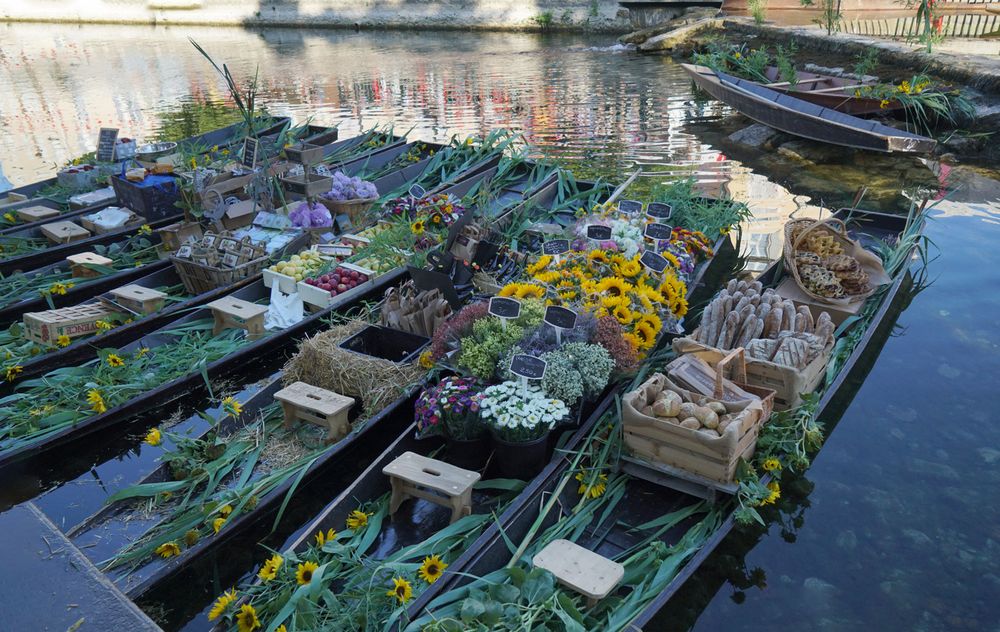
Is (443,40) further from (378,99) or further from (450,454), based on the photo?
(450,454)

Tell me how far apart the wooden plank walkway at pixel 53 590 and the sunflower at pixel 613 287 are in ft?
12.0

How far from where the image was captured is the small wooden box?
25.1 ft

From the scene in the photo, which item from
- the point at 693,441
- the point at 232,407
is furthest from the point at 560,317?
the point at 232,407

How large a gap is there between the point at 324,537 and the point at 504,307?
1701mm

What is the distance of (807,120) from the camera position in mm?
10570

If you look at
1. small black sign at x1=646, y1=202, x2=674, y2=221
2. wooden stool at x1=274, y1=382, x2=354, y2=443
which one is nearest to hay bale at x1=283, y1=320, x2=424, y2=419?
wooden stool at x1=274, y1=382, x2=354, y2=443

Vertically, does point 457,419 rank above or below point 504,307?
below

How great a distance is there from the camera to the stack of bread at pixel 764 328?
4508 mm

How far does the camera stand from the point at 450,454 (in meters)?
4.17

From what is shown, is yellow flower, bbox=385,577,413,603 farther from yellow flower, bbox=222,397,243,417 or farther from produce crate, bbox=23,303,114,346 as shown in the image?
produce crate, bbox=23,303,114,346

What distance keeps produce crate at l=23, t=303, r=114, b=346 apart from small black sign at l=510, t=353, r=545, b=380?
165 inches

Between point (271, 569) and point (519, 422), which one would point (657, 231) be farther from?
point (271, 569)

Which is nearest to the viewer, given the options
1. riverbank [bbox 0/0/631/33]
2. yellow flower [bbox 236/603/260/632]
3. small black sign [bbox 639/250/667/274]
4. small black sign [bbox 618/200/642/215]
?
yellow flower [bbox 236/603/260/632]

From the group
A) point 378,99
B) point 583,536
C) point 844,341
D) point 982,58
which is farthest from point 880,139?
point 378,99
